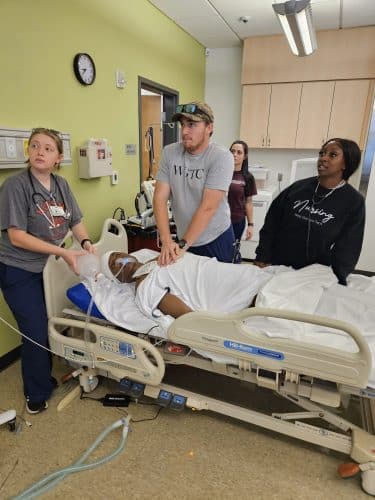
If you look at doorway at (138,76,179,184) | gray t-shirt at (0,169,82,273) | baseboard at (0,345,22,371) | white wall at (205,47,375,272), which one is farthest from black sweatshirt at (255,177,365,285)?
white wall at (205,47,375,272)

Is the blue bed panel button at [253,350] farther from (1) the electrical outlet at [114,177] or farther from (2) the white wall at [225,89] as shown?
(2) the white wall at [225,89]

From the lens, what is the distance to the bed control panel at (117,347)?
5.30 ft

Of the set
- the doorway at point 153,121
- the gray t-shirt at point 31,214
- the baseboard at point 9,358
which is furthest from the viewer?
the doorway at point 153,121

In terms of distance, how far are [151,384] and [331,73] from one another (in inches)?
161

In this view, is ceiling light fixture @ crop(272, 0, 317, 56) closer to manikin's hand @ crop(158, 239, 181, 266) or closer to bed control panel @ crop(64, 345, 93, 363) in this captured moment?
manikin's hand @ crop(158, 239, 181, 266)

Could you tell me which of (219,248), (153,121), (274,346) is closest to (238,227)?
(219,248)

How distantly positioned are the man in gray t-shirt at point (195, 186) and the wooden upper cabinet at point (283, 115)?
9.04 feet

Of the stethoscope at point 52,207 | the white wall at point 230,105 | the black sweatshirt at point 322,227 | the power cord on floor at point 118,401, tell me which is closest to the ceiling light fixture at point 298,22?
the black sweatshirt at point 322,227

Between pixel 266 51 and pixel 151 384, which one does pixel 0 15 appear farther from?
pixel 266 51

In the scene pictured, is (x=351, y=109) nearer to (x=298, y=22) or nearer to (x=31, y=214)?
(x=298, y=22)

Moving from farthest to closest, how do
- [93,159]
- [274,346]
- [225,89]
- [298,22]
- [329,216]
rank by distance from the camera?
[225,89], [93,159], [298,22], [329,216], [274,346]

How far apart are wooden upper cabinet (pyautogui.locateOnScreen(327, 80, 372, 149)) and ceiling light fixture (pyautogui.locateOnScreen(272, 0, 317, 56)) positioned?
1.05m

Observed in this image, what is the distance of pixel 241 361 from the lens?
146 cm

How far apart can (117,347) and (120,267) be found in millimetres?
445
